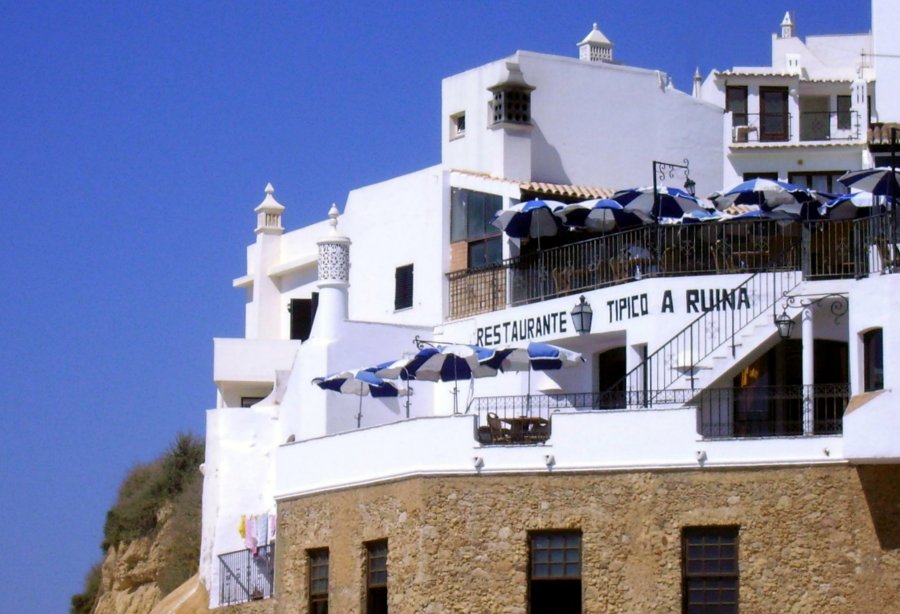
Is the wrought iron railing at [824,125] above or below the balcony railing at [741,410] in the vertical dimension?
above

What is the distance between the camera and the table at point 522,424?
3756 centimetres

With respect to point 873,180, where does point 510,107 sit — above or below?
above

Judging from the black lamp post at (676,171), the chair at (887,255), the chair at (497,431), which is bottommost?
the chair at (497,431)

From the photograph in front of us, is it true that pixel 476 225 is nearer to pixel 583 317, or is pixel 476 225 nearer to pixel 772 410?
pixel 583 317

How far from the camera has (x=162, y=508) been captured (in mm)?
58594

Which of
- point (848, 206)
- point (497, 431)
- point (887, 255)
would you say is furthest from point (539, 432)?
point (848, 206)

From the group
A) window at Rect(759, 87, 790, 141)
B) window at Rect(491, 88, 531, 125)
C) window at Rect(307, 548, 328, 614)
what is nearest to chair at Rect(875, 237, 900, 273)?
window at Rect(307, 548, 328, 614)

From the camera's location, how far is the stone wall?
33250 millimetres

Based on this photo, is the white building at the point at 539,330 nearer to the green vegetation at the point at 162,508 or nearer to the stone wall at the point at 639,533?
the stone wall at the point at 639,533

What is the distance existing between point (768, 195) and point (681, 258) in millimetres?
3499

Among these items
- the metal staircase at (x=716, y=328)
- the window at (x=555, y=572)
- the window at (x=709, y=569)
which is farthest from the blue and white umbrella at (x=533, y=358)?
the window at (x=709, y=569)

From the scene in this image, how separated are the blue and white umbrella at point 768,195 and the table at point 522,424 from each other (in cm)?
749

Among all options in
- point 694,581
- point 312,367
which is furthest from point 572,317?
point 694,581

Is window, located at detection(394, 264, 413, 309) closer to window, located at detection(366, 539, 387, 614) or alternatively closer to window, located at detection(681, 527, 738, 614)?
window, located at detection(366, 539, 387, 614)
